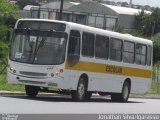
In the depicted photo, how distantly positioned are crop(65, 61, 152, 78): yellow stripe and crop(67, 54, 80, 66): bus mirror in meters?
0.14

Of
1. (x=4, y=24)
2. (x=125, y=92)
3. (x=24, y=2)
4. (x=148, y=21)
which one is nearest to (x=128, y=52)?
(x=125, y=92)

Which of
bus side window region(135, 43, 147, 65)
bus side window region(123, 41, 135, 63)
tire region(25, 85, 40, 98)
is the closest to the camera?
tire region(25, 85, 40, 98)

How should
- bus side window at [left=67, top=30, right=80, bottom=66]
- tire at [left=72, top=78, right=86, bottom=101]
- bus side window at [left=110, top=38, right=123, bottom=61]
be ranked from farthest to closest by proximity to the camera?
bus side window at [left=110, top=38, right=123, bottom=61], tire at [left=72, top=78, right=86, bottom=101], bus side window at [left=67, top=30, right=80, bottom=66]

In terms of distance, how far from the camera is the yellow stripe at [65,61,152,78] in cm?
2045

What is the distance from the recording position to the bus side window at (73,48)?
19625 mm

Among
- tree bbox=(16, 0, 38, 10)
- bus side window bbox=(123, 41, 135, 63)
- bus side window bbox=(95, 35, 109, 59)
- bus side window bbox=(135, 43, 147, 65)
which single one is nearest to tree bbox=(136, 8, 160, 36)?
tree bbox=(16, 0, 38, 10)

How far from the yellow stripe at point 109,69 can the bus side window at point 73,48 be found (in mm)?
213

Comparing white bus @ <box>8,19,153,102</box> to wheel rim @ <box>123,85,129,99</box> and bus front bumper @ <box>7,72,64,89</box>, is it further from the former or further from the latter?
wheel rim @ <box>123,85,129,99</box>

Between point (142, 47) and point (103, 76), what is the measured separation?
173 inches

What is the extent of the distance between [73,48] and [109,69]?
3.54m

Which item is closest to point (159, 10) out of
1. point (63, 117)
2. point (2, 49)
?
point (2, 49)

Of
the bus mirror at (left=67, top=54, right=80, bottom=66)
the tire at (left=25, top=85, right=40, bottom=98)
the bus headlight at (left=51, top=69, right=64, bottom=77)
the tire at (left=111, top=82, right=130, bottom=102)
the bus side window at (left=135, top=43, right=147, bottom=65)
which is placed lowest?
the tire at (left=111, top=82, right=130, bottom=102)

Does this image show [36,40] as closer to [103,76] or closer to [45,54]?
[45,54]

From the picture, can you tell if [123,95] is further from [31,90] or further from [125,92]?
[31,90]
